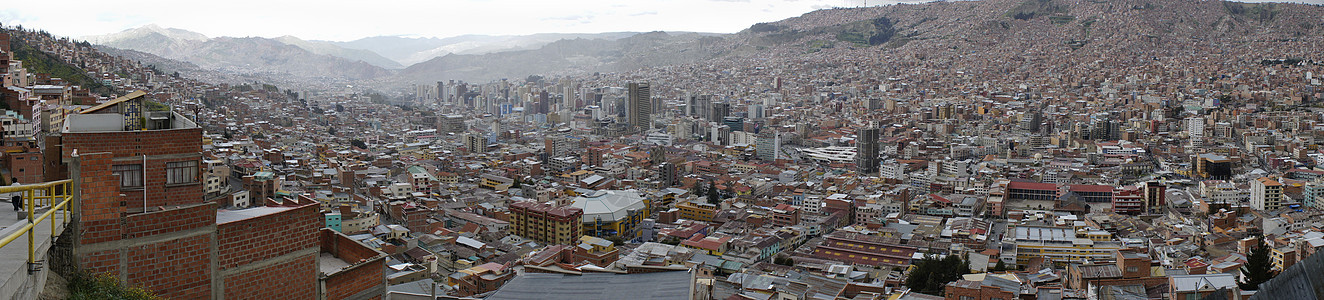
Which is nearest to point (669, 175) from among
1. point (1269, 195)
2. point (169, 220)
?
point (1269, 195)

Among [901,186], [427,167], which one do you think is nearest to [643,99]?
[427,167]

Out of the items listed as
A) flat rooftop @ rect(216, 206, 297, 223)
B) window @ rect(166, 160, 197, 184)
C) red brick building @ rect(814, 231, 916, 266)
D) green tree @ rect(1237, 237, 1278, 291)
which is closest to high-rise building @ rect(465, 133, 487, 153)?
red brick building @ rect(814, 231, 916, 266)

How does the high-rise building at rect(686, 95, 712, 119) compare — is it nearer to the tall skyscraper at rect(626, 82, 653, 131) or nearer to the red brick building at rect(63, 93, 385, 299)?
the tall skyscraper at rect(626, 82, 653, 131)

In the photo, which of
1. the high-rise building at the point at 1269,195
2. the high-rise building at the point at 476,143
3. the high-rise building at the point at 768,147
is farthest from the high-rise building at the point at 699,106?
the high-rise building at the point at 1269,195

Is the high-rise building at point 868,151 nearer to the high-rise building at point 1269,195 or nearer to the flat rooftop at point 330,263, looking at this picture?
the high-rise building at point 1269,195

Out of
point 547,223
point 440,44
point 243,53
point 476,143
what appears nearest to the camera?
point 547,223

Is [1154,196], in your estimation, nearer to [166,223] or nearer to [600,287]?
[600,287]

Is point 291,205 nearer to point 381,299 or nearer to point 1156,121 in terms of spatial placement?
point 381,299
